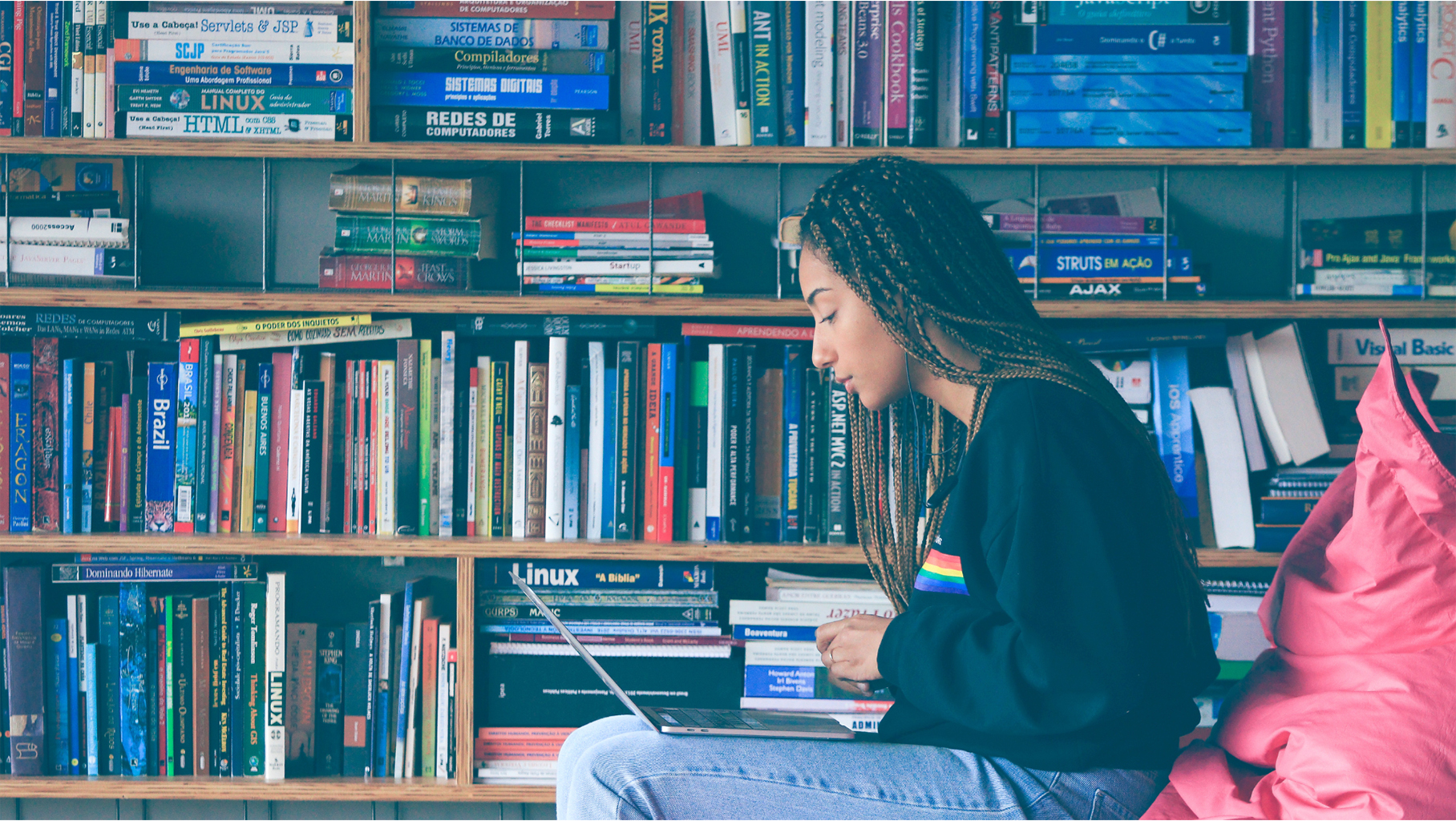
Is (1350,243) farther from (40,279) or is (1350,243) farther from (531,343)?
(40,279)

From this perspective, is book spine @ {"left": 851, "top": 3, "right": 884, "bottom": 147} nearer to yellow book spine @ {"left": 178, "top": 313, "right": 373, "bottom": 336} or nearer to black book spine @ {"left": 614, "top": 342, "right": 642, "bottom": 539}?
black book spine @ {"left": 614, "top": 342, "right": 642, "bottom": 539}

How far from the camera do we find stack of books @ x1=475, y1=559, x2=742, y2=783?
5.09ft

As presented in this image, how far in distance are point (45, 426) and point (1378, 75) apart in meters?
2.10

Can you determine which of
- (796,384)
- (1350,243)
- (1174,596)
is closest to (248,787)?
(796,384)

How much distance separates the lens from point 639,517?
1.57 m

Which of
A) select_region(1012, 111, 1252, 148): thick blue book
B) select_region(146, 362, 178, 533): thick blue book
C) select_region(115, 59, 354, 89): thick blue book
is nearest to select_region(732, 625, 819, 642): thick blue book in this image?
select_region(1012, 111, 1252, 148): thick blue book

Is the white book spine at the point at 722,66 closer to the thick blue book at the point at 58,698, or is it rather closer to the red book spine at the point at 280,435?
the red book spine at the point at 280,435

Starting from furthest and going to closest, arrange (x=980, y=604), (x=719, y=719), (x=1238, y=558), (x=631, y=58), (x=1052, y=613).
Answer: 1. (x=631, y=58)
2. (x=1238, y=558)
3. (x=719, y=719)
4. (x=980, y=604)
5. (x=1052, y=613)

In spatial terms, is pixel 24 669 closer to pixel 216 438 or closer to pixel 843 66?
pixel 216 438

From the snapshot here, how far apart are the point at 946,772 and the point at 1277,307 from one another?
979 mm

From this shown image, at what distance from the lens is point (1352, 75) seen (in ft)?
5.05

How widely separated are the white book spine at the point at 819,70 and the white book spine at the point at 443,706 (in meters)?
0.97

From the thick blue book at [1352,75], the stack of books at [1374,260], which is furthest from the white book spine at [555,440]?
the thick blue book at [1352,75]

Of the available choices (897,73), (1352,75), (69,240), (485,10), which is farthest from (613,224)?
(1352,75)
